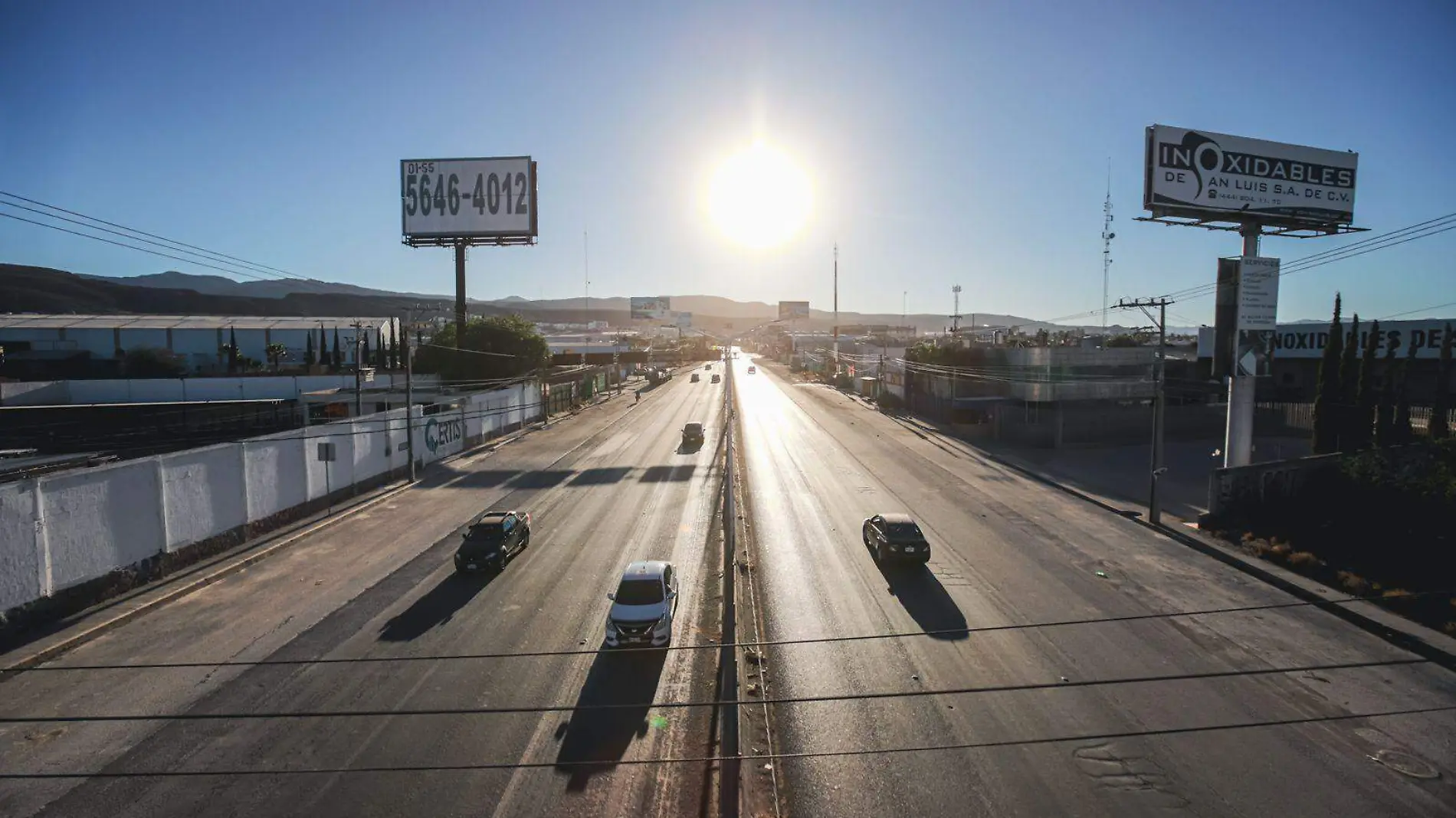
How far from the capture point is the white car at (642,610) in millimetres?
15859

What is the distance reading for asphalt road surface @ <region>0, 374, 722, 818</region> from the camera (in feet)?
36.5

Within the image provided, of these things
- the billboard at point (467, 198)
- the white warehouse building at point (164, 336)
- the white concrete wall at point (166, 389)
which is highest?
the billboard at point (467, 198)

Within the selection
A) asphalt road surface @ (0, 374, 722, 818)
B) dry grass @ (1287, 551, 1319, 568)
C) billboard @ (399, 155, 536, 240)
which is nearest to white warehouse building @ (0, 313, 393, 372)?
billboard @ (399, 155, 536, 240)

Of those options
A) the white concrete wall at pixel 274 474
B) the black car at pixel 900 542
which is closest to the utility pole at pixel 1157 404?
the black car at pixel 900 542

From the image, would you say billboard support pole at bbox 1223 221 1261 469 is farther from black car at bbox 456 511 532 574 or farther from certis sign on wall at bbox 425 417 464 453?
certis sign on wall at bbox 425 417 464 453

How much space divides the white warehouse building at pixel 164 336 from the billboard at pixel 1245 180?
63.2m

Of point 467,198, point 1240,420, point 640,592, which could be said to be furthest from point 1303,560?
point 467,198

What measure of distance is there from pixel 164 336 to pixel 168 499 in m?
65.4

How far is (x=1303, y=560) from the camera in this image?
22.9 meters

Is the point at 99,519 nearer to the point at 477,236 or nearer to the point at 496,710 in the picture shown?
the point at 496,710

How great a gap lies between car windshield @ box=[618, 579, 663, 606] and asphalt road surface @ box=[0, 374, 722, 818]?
1.19 meters

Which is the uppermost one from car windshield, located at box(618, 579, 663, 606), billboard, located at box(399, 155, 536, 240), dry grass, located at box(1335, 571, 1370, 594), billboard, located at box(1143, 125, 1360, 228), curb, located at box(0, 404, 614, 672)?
billboard, located at box(399, 155, 536, 240)

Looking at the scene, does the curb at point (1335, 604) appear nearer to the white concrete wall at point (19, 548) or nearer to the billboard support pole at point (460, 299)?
the white concrete wall at point (19, 548)

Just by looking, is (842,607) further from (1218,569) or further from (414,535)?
(414,535)
